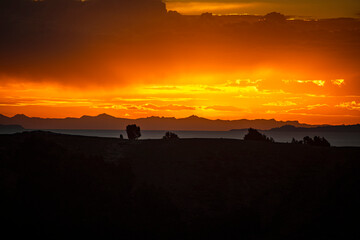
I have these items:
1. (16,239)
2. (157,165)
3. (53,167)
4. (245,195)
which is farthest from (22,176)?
(245,195)

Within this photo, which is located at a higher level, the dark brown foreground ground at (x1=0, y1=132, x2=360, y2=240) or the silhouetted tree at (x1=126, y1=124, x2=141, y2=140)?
the silhouetted tree at (x1=126, y1=124, x2=141, y2=140)

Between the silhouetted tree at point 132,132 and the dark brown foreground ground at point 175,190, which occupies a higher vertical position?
the silhouetted tree at point 132,132

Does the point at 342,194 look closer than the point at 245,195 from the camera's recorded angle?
Yes

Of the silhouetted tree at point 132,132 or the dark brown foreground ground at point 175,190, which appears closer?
the dark brown foreground ground at point 175,190

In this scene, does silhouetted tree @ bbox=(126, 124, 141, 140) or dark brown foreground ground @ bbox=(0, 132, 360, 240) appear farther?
silhouetted tree @ bbox=(126, 124, 141, 140)

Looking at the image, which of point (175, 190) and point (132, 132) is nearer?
point (175, 190)

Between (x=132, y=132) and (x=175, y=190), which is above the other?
(x=132, y=132)

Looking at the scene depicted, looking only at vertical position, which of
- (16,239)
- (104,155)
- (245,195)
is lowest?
(16,239)

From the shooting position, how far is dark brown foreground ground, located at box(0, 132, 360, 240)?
133 ft

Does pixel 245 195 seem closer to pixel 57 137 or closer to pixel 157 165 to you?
pixel 157 165

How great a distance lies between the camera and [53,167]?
47.3 m

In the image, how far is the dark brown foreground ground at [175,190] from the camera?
133 feet

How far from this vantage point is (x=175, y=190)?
1893 inches

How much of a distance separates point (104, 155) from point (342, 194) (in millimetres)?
26026
